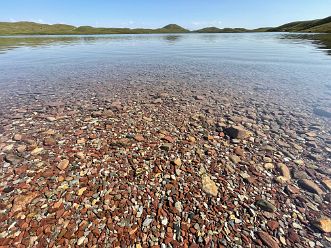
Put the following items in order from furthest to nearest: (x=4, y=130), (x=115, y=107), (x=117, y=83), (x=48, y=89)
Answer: (x=117, y=83) → (x=48, y=89) → (x=115, y=107) → (x=4, y=130)

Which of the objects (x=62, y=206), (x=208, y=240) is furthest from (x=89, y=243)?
(x=208, y=240)

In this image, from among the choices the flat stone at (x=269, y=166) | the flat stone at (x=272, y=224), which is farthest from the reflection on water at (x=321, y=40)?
the flat stone at (x=272, y=224)

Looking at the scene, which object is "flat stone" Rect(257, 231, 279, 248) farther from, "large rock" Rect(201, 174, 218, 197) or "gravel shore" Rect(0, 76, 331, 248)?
"large rock" Rect(201, 174, 218, 197)

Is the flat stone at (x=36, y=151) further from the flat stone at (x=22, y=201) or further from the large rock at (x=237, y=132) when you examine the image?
the large rock at (x=237, y=132)

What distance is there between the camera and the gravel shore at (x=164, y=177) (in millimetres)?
4422

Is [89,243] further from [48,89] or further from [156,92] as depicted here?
[48,89]

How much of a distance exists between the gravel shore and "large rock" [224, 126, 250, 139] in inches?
2.0

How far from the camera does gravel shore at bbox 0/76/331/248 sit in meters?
4.42

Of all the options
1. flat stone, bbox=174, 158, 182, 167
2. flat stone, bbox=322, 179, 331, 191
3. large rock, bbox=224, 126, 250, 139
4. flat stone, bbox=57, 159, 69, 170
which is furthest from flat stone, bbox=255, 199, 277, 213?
flat stone, bbox=57, 159, 69, 170

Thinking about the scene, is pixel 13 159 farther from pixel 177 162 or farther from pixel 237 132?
pixel 237 132

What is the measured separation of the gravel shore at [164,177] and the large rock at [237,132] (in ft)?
0.17

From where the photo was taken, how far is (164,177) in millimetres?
6125

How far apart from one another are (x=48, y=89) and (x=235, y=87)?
14.4 metres

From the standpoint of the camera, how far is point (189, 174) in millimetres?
6289
